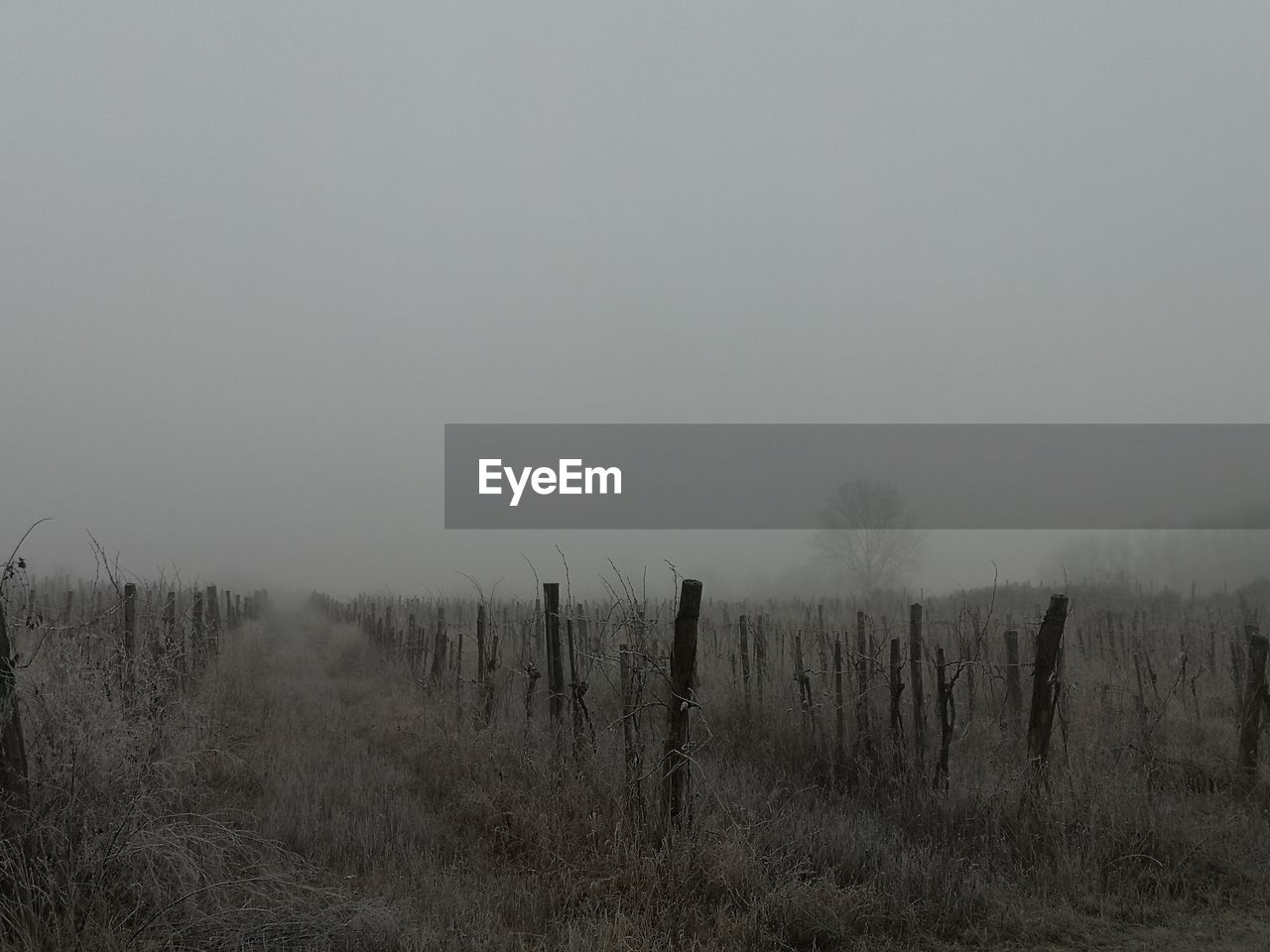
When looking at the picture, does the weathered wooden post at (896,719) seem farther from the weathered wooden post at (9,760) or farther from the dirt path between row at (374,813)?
the weathered wooden post at (9,760)

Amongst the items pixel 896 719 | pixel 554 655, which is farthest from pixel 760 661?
pixel 554 655

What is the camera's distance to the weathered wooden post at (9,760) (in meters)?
3.60

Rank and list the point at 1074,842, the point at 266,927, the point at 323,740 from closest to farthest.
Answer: the point at 266,927 → the point at 1074,842 → the point at 323,740

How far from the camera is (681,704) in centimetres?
468

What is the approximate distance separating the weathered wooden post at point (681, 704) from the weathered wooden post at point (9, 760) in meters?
3.46

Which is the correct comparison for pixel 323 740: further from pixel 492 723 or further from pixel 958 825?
pixel 958 825

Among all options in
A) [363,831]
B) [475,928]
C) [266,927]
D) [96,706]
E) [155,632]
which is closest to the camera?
[266,927]

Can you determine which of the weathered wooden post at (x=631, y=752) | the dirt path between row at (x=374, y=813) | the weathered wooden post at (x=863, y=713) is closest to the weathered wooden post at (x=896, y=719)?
the weathered wooden post at (x=863, y=713)

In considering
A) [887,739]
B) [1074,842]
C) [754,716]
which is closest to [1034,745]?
[1074,842]

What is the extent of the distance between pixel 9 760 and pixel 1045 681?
6.88m

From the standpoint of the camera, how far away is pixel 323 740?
876 cm

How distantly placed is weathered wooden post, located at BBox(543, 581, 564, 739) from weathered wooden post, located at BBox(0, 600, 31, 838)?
3960 mm

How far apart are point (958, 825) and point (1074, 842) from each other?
3.04ft

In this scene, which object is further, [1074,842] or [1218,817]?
[1218,817]
